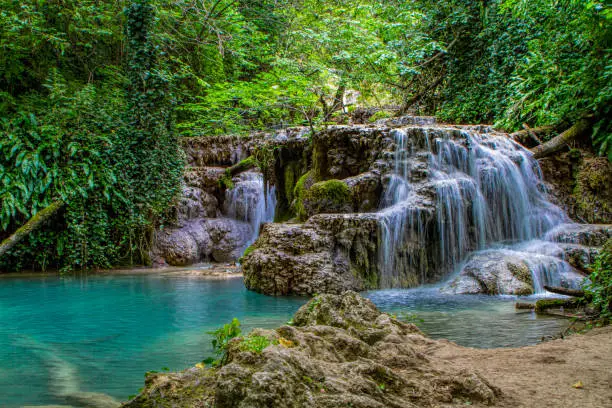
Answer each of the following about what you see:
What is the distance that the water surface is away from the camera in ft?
12.2

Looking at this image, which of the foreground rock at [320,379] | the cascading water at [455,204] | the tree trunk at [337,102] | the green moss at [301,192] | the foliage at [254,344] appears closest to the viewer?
the foreground rock at [320,379]

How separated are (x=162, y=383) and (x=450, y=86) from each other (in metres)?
18.0

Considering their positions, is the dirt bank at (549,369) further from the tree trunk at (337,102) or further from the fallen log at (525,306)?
the tree trunk at (337,102)

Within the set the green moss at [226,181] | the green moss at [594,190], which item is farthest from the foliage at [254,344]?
the green moss at [226,181]

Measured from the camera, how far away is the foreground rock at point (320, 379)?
186cm

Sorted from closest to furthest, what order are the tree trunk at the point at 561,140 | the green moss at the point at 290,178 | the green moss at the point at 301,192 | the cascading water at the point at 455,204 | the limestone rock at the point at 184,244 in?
1. the cascading water at the point at 455,204
2. the green moss at the point at 301,192
3. the tree trunk at the point at 561,140
4. the green moss at the point at 290,178
5. the limestone rock at the point at 184,244

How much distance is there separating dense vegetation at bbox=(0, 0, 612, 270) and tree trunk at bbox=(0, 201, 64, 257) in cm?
28

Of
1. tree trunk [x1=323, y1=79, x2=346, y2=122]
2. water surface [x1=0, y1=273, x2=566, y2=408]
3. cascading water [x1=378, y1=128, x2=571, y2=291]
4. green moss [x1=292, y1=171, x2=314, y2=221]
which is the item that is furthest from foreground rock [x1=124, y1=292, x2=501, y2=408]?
tree trunk [x1=323, y1=79, x2=346, y2=122]

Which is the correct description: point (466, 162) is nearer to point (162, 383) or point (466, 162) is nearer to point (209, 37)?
point (162, 383)

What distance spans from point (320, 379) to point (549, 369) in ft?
6.00

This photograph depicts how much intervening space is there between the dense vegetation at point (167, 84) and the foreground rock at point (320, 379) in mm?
9798

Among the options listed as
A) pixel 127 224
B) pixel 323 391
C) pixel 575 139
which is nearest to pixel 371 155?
pixel 575 139

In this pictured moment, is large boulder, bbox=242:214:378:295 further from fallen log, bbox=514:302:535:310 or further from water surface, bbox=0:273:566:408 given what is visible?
fallen log, bbox=514:302:535:310

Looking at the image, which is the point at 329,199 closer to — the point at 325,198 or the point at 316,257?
the point at 325,198
